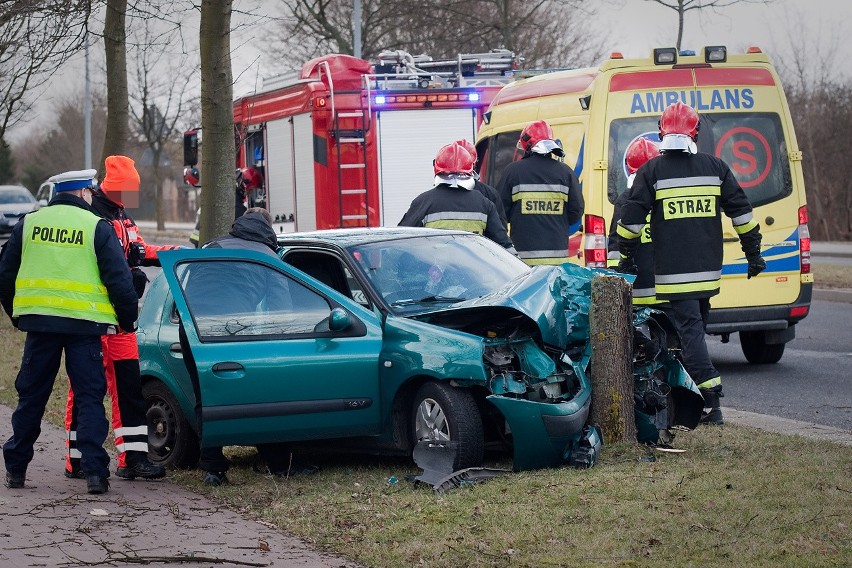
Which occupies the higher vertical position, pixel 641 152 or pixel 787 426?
pixel 641 152

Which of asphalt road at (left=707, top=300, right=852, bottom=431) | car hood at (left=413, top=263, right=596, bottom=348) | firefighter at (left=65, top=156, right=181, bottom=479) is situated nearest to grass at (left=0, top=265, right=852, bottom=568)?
firefighter at (left=65, top=156, right=181, bottom=479)

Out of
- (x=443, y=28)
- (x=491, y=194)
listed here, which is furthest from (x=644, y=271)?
(x=443, y=28)

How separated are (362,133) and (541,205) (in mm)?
5714

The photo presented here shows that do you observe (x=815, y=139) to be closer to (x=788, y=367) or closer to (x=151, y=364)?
(x=788, y=367)

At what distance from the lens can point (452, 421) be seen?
6.68m

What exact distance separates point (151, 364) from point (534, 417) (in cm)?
251

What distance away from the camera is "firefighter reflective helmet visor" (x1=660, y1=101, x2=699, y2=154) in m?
8.31

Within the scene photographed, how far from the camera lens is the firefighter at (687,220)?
8.34 metres

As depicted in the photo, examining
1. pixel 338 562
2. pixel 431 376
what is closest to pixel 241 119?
pixel 431 376

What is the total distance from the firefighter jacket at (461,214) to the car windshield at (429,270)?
1515mm

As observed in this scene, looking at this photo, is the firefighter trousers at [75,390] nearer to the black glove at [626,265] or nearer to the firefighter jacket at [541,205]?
the black glove at [626,265]

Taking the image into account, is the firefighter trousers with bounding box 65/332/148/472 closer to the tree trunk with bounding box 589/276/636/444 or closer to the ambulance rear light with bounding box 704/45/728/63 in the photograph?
the tree trunk with bounding box 589/276/636/444

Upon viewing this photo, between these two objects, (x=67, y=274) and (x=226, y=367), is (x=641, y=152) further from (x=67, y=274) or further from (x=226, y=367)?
(x=67, y=274)

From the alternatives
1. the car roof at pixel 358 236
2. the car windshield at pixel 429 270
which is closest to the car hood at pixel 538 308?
the car windshield at pixel 429 270
